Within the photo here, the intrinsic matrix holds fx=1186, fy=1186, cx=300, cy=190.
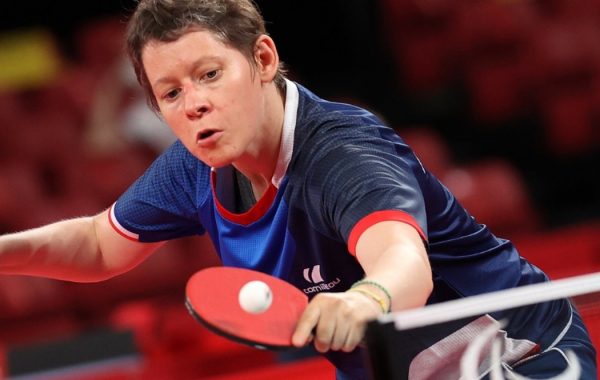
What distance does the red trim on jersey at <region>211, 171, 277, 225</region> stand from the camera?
2.29 m

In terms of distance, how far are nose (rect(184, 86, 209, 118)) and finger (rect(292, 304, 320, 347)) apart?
540 millimetres

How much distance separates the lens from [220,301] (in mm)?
1734

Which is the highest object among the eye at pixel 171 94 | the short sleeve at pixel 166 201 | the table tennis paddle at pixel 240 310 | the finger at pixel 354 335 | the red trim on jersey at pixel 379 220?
the eye at pixel 171 94

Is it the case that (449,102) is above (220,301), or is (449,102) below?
below

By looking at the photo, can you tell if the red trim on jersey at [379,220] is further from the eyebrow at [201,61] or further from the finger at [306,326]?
the eyebrow at [201,61]

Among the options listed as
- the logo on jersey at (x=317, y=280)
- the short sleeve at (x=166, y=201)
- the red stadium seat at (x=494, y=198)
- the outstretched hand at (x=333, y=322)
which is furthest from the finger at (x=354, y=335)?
the red stadium seat at (x=494, y=198)

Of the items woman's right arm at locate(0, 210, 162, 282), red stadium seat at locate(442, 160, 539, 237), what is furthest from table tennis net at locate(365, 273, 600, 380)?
red stadium seat at locate(442, 160, 539, 237)

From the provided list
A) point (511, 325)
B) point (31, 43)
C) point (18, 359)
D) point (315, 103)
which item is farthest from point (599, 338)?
point (31, 43)

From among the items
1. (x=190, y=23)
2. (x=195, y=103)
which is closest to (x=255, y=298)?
(x=195, y=103)

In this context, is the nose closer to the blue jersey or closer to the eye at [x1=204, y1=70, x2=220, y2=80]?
the eye at [x1=204, y1=70, x2=220, y2=80]

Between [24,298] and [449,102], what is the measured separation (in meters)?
3.13

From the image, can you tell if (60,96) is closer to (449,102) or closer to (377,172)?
(449,102)

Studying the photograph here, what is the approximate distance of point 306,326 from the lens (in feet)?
5.65

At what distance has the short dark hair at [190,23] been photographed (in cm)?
217
